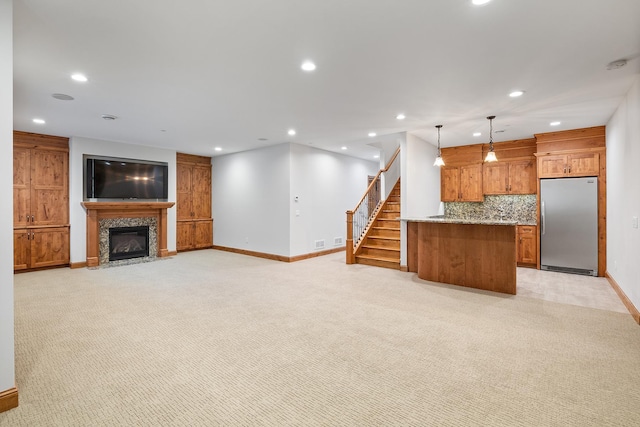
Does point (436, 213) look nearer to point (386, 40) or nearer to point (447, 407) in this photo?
point (386, 40)

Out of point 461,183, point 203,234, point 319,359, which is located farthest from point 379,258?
point 203,234

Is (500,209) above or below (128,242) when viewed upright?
above

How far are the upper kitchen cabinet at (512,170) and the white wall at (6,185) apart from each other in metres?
7.70

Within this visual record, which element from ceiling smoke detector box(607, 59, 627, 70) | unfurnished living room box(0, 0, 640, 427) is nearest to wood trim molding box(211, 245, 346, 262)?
unfurnished living room box(0, 0, 640, 427)

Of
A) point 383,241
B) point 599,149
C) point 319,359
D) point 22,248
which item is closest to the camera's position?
point 319,359

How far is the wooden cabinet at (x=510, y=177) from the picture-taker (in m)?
6.71

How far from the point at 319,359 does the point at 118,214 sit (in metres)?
6.53

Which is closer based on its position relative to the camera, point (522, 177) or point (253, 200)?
point (522, 177)

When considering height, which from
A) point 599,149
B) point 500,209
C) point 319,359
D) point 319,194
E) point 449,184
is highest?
point 599,149

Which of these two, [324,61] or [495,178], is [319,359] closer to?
[324,61]

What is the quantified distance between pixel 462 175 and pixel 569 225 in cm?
234

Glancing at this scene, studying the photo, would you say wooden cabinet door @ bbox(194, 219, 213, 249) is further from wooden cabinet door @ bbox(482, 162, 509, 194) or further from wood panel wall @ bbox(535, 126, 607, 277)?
wood panel wall @ bbox(535, 126, 607, 277)

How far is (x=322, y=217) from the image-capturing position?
8094 mm

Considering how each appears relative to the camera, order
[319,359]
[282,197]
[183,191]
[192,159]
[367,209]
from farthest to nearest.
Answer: [192,159]
[183,191]
[367,209]
[282,197]
[319,359]
